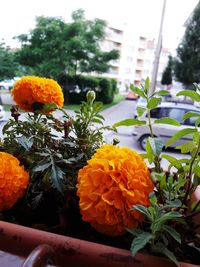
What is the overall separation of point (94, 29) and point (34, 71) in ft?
7.76

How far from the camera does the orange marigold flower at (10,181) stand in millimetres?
446

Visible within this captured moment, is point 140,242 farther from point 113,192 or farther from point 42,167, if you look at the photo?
point 42,167

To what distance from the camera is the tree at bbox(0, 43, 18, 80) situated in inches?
311

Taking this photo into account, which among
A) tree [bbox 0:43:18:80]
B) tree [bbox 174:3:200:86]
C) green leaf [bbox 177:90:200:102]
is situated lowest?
tree [bbox 0:43:18:80]

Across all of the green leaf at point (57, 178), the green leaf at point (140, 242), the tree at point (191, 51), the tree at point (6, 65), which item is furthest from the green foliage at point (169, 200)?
the tree at point (191, 51)

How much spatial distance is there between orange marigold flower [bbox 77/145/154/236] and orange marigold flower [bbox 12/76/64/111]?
25 cm

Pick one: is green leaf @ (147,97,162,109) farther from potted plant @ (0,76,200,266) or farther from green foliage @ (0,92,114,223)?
green foliage @ (0,92,114,223)

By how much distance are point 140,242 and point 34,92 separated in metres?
0.39

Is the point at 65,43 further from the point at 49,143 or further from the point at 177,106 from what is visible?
the point at 49,143

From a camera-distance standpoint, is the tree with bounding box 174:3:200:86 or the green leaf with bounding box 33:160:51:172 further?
the tree with bounding box 174:3:200:86

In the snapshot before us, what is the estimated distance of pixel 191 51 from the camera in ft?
33.4

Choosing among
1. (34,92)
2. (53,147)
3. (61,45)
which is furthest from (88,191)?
(61,45)

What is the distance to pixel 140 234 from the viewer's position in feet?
1.24

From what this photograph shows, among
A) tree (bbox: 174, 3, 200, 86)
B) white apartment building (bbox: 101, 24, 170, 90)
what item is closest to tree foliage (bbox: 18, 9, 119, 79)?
tree (bbox: 174, 3, 200, 86)
